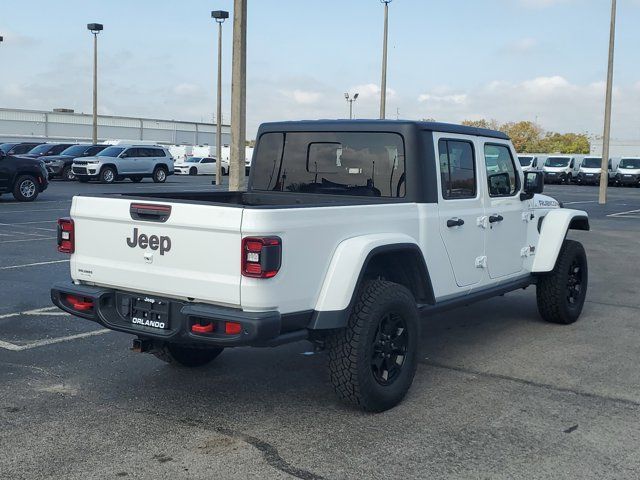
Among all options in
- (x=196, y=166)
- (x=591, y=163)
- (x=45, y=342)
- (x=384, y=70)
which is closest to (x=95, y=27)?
(x=196, y=166)

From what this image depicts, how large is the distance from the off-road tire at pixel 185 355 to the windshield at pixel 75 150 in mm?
33254

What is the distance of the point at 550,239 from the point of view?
7.73 meters

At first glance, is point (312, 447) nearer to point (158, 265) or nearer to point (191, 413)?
point (191, 413)

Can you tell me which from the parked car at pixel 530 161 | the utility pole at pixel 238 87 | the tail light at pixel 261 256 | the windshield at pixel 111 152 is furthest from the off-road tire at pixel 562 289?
the parked car at pixel 530 161

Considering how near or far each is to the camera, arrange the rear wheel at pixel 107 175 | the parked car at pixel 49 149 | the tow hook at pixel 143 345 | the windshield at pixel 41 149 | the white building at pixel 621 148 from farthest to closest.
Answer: the white building at pixel 621 148 → the windshield at pixel 41 149 → the parked car at pixel 49 149 → the rear wheel at pixel 107 175 → the tow hook at pixel 143 345

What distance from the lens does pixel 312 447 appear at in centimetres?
467

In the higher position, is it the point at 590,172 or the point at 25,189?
the point at 590,172

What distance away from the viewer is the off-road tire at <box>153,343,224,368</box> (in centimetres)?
609

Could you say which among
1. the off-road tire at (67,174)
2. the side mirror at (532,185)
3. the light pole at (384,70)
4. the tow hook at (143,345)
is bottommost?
the tow hook at (143,345)

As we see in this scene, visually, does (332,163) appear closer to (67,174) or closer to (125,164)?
(125,164)

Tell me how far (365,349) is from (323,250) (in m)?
0.67

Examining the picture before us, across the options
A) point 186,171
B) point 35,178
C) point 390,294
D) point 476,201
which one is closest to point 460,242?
point 476,201

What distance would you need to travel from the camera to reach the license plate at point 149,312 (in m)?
5.00

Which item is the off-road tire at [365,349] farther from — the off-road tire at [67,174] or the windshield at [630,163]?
the windshield at [630,163]
